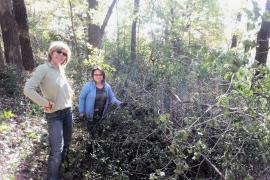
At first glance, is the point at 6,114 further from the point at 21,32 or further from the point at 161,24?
the point at 21,32

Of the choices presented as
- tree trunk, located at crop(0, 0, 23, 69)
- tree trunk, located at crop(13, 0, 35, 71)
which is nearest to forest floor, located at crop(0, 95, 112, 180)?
tree trunk, located at crop(0, 0, 23, 69)

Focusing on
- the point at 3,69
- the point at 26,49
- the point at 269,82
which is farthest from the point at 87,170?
the point at 26,49

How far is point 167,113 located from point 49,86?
1879mm

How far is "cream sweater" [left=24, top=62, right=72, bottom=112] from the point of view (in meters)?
5.29

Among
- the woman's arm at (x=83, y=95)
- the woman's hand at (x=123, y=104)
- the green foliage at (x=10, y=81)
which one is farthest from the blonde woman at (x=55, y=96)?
the green foliage at (x=10, y=81)

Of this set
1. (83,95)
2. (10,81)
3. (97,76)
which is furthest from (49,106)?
(10,81)

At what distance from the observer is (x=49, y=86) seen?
550 centimetres

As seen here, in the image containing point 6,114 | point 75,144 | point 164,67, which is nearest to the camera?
point 6,114

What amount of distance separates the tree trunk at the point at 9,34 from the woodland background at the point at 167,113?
1.2 inches

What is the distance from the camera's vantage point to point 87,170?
6281 millimetres

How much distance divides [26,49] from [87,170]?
786 cm

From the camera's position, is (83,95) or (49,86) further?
(83,95)

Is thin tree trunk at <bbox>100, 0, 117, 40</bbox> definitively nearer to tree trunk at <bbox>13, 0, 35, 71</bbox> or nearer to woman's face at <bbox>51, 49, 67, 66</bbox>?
tree trunk at <bbox>13, 0, 35, 71</bbox>

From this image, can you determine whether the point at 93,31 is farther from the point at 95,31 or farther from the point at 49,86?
the point at 49,86
